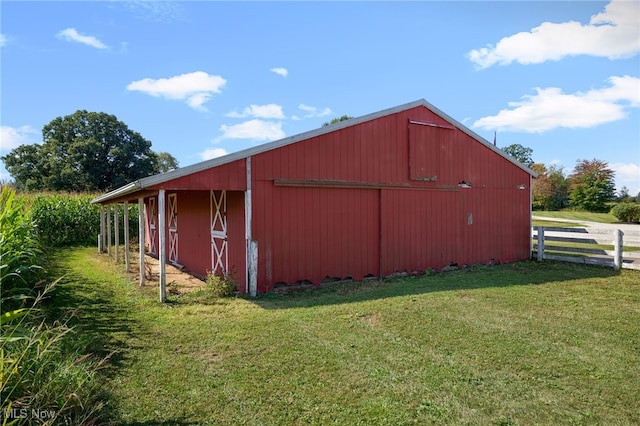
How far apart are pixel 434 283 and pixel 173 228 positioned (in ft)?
27.7

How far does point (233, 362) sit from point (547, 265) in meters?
9.88

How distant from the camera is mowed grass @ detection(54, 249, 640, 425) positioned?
3217mm

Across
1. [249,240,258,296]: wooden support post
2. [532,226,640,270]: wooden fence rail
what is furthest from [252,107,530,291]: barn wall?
[532,226,640,270]: wooden fence rail

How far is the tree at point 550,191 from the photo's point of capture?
134ft

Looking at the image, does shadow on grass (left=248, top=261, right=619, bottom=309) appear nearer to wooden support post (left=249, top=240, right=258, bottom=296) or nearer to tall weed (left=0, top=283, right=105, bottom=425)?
wooden support post (left=249, top=240, right=258, bottom=296)

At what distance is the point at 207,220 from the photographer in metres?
9.84

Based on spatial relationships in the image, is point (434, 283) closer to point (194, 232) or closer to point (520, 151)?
point (194, 232)

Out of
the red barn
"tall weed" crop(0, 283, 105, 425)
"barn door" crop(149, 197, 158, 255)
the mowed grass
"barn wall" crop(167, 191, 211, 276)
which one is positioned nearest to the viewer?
"tall weed" crop(0, 283, 105, 425)

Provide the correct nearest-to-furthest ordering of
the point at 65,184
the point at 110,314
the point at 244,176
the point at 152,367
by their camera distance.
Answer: the point at 152,367 → the point at 110,314 → the point at 244,176 → the point at 65,184

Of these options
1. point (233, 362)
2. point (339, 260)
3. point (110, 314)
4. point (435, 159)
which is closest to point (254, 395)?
point (233, 362)

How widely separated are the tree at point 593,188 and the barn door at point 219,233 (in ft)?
126

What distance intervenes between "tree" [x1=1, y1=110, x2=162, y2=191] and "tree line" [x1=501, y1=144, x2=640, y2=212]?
1303 inches

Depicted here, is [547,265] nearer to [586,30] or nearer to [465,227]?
[465,227]

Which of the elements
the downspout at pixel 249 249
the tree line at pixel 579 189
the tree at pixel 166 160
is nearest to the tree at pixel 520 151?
the tree line at pixel 579 189
